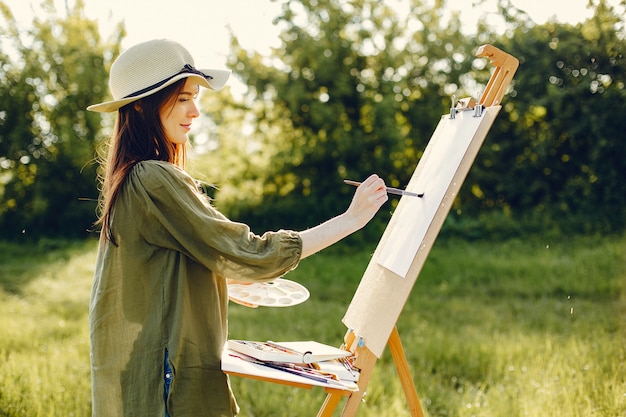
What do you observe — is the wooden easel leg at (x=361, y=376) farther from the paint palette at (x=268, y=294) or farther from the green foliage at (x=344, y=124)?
the green foliage at (x=344, y=124)

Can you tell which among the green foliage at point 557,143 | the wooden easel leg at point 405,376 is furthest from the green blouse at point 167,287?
the green foliage at point 557,143

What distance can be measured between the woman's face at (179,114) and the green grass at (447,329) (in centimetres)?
180

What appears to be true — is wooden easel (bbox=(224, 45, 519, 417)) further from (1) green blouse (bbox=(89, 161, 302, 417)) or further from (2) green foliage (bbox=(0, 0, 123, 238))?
(2) green foliage (bbox=(0, 0, 123, 238))

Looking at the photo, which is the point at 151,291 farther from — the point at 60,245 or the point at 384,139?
the point at 60,245

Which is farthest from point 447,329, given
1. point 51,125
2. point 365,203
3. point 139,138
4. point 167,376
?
point 51,125

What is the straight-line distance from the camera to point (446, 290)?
632 centimetres

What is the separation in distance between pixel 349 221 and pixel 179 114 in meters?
0.57

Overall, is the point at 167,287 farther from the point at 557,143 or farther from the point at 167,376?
the point at 557,143

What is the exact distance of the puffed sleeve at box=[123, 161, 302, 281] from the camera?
1.85 meters

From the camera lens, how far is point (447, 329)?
5.01 m

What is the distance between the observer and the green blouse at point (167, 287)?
186cm

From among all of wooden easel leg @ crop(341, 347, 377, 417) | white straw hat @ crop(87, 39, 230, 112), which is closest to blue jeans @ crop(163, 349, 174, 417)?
wooden easel leg @ crop(341, 347, 377, 417)

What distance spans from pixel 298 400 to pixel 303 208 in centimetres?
505

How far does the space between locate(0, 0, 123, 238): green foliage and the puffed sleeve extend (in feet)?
24.5
